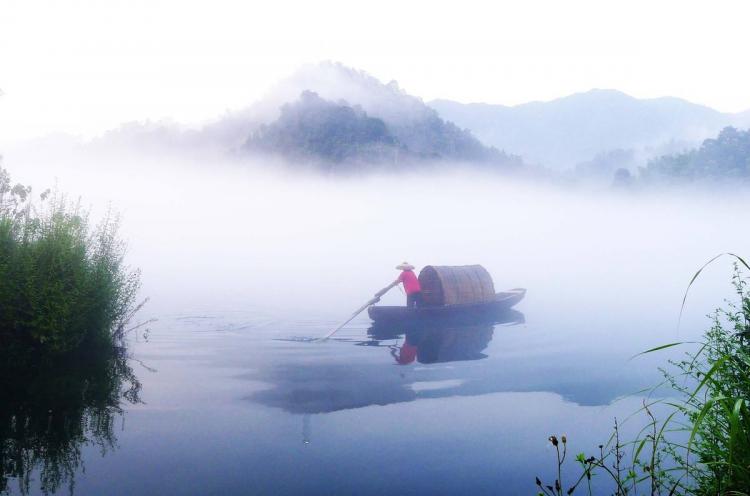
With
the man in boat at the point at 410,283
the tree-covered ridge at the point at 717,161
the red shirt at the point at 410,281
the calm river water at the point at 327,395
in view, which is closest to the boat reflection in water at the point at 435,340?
the calm river water at the point at 327,395

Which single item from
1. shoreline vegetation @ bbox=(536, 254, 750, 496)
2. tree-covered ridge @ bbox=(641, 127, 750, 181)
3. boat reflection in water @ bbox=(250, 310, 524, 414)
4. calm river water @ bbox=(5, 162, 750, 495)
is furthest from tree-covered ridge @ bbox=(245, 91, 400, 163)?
shoreline vegetation @ bbox=(536, 254, 750, 496)

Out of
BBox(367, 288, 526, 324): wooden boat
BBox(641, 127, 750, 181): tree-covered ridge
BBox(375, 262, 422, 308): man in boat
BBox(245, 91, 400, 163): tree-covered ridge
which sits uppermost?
BBox(245, 91, 400, 163): tree-covered ridge

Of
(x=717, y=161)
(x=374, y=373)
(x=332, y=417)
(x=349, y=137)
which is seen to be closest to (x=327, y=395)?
(x=332, y=417)

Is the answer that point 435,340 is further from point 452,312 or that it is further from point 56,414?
point 56,414

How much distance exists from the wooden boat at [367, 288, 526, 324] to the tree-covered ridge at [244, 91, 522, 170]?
92498 millimetres

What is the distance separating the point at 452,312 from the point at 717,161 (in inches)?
4470

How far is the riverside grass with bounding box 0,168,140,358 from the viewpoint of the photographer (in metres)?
11.7

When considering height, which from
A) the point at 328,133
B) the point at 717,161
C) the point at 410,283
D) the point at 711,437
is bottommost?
the point at 711,437

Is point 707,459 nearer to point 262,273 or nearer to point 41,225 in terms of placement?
point 41,225

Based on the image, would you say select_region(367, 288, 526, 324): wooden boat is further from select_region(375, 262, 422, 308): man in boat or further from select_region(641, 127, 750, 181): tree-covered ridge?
select_region(641, 127, 750, 181): tree-covered ridge

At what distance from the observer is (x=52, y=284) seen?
39.6 ft

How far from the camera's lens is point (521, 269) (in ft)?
203

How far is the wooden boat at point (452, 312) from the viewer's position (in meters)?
20.3

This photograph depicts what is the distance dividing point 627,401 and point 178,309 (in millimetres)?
19009
